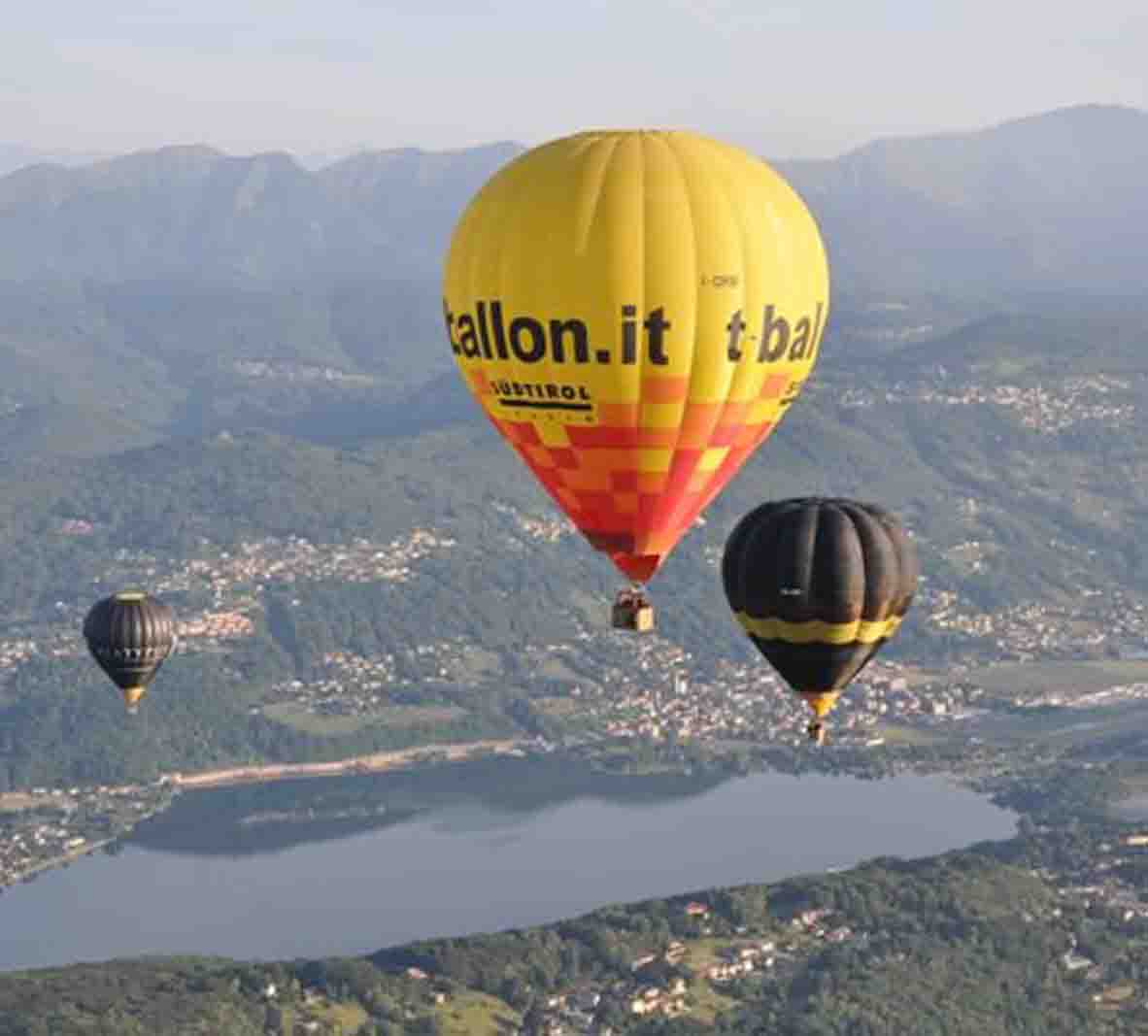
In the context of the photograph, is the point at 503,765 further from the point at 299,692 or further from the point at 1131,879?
the point at 1131,879

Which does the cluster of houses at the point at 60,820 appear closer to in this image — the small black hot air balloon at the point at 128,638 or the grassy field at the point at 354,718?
the grassy field at the point at 354,718

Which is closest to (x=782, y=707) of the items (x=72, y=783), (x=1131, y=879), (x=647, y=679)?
(x=647, y=679)

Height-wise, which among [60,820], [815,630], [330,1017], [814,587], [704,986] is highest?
[814,587]

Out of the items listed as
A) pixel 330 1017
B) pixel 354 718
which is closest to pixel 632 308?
pixel 330 1017

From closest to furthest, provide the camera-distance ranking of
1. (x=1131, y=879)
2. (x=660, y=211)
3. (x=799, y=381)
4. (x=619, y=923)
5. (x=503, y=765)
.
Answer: (x=660, y=211) → (x=799, y=381) → (x=619, y=923) → (x=1131, y=879) → (x=503, y=765)

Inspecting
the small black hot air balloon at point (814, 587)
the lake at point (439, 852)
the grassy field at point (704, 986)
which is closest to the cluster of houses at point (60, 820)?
the lake at point (439, 852)

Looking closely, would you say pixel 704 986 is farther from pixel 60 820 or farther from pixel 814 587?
pixel 60 820
